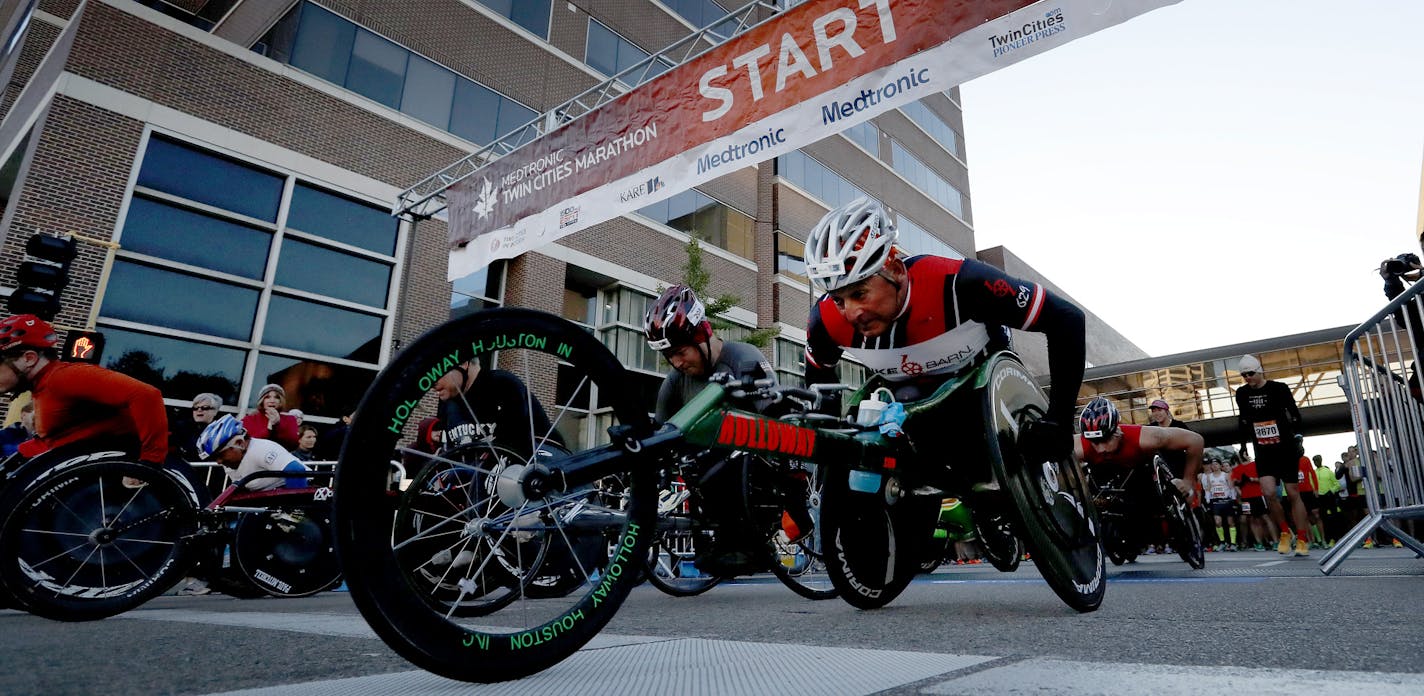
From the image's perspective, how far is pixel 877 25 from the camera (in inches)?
269

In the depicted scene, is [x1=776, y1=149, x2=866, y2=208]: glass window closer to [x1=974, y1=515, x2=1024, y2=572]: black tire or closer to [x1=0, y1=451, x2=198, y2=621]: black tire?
[x1=974, y1=515, x2=1024, y2=572]: black tire

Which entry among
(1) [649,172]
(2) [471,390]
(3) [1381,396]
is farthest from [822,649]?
(1) [649,172]

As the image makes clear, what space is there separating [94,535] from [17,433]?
427cm

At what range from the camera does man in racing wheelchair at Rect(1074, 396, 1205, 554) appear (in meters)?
6.12

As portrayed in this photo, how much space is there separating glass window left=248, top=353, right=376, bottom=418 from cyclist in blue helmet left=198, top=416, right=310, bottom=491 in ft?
22.6

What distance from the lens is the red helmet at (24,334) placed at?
3.89 m

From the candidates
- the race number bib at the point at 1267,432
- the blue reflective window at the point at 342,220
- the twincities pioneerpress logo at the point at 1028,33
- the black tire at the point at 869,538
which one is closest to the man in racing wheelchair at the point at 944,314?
the black tire at the point at 869,538

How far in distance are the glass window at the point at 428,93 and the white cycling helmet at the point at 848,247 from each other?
1487cm

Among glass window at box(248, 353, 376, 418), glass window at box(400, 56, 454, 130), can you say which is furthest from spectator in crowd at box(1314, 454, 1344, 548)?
glass window at box(400, 56, 454, 130)

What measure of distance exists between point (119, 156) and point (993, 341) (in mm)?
13561

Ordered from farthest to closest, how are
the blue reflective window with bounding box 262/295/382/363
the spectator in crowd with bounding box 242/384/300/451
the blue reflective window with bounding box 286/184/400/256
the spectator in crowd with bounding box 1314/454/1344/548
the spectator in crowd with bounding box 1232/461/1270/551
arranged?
the spectator in crowd with bounding box 1314/454/1344/548 → the blue reflective window with bounding box 286/184/400/256 → the blue reflective window with bounding box 262/295/382/363 → the spectator in crowd with bounding box 1232/461/1270/551 → the spectator in crowd with bounding box 242/384/300/451

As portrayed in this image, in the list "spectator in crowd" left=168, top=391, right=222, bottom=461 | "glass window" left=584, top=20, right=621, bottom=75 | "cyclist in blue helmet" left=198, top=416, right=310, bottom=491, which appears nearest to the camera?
"cyclist in blue helmet" left=198, top=416, right=310, bottom=491

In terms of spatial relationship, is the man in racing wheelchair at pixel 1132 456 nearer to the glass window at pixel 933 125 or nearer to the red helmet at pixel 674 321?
the red helmet at pixel 674 321

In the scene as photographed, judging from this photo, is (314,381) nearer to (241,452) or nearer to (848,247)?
(241,452)
